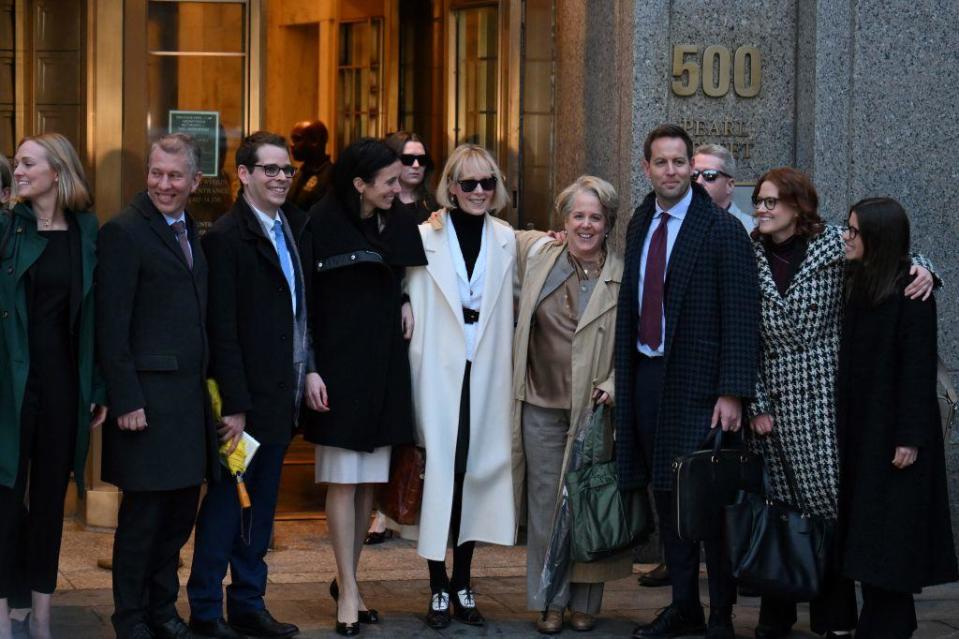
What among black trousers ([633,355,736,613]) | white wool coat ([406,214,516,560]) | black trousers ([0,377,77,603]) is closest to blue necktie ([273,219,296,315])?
white wool coat ([406,214,516,560])

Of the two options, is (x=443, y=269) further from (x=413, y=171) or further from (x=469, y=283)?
(x=413, y=171)

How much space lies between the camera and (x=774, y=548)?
6.35 m

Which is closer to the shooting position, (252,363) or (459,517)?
(252,363)

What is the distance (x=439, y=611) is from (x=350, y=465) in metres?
0.77

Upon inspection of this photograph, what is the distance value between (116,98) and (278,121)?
7.57 meters

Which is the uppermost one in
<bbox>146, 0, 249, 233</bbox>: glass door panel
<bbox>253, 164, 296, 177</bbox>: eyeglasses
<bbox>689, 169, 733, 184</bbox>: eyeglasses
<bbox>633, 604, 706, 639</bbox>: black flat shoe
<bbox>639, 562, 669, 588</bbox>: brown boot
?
<bbox>146, 0, 249, 233</bbox>: glass door panel

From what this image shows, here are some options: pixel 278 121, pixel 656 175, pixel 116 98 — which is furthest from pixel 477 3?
pixel 278 121

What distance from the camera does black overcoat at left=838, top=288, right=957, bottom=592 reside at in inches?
246

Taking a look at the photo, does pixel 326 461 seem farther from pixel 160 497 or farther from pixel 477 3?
pixel 477 3

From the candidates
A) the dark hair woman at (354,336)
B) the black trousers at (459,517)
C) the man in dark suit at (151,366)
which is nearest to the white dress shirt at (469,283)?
the black trousers at (459,517)

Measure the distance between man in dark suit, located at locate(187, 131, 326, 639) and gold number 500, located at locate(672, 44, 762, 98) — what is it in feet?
8.60

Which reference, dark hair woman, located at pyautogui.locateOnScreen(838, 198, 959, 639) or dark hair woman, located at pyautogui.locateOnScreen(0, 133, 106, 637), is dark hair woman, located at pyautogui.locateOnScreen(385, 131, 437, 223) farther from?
dark hair woman, located at pyautogui.locateOnScreen(838, 198, 959, 639)

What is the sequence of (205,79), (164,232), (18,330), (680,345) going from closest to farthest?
(18,330), (164,232), (680,345), (205,79)

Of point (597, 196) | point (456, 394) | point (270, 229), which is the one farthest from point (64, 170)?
point (597, 196)
